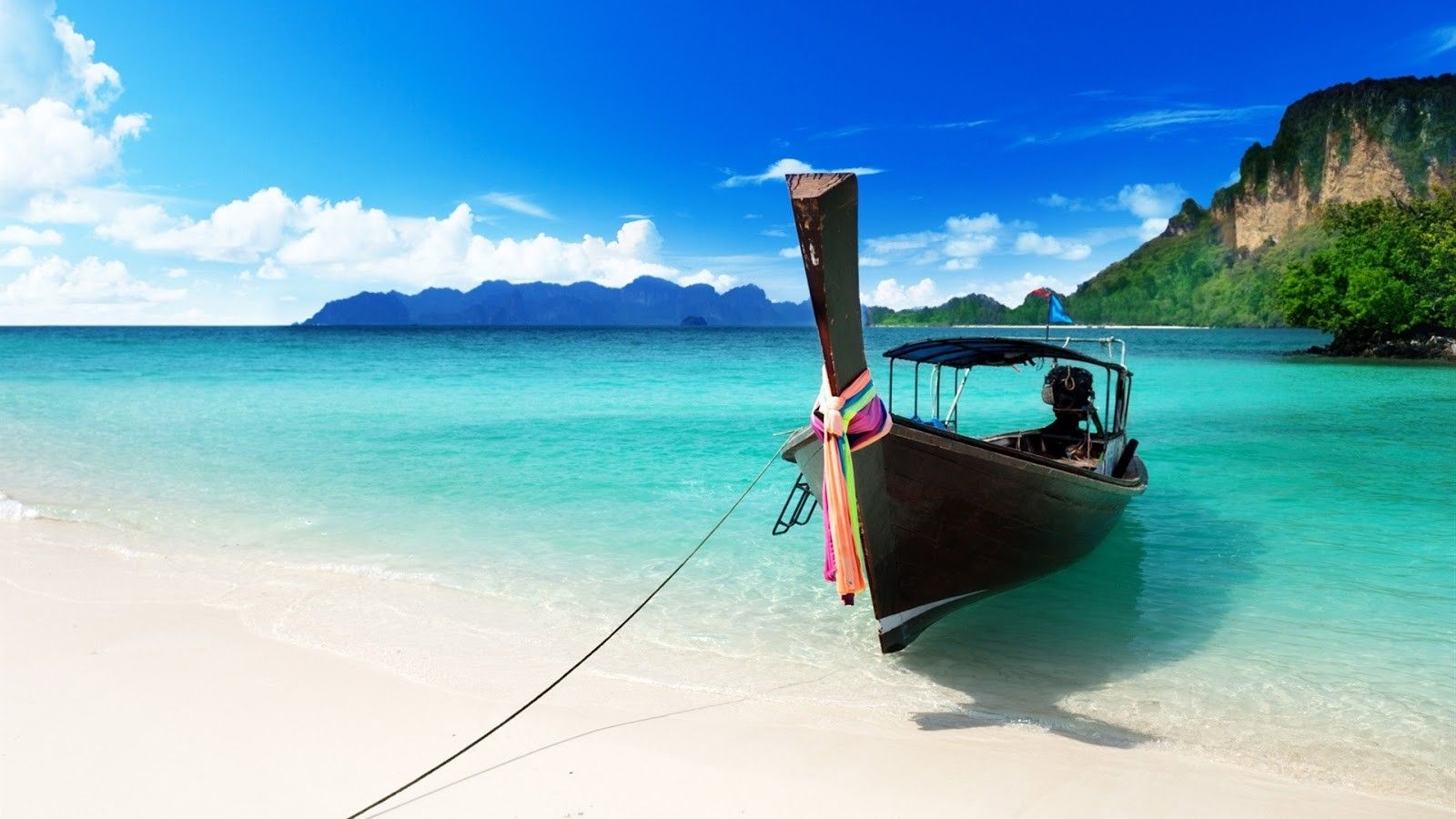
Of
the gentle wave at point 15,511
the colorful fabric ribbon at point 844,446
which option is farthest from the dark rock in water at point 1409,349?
the gentle wave at point 15,511

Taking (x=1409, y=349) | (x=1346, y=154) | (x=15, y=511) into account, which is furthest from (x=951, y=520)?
(x=1346, y=154)

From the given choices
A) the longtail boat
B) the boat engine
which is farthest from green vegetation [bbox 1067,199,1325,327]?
the longtail boat

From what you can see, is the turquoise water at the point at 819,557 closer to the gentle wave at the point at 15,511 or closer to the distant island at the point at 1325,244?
the gentle wave at the point at 15,511

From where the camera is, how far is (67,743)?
432 centimetres

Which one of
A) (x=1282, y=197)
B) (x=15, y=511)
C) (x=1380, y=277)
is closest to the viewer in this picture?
(x=15, y=511)

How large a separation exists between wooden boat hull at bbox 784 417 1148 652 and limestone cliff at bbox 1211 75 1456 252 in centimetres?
14978

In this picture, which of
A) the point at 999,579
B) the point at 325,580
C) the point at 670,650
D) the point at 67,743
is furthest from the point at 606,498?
the point at 67,743

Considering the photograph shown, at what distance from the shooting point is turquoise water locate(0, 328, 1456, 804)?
18.0 ft

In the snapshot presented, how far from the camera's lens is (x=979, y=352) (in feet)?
28.5

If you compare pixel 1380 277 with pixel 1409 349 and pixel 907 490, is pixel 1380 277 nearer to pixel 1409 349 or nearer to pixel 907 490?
pixel 1409 349

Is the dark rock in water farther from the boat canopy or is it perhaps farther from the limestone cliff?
the limestone cliff

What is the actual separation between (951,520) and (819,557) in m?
3.26

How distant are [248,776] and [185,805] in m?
0.30

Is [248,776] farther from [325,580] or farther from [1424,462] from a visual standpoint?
[1424,462]
